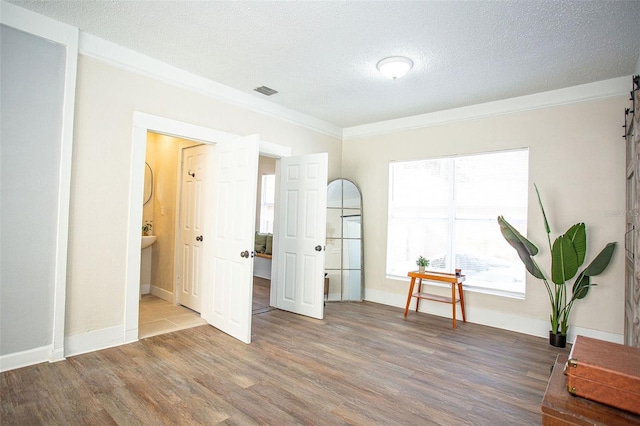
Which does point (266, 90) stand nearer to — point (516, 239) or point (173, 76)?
point (173, 76)

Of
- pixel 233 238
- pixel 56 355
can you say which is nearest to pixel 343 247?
pixel 233 238

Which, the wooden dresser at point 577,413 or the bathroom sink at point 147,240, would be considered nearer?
the wooden dresser at point 577,413

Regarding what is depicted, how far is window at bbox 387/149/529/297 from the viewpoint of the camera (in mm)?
4023

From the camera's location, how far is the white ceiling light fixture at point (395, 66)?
3046 millimetres

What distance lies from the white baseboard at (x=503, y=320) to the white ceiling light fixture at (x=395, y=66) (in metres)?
2.96

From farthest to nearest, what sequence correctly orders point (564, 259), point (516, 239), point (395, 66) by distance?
point (516, 239) → point (564, 259) → point (395, 66)

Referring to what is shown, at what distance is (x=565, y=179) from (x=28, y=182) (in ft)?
16.5

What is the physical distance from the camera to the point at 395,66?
309 centimetres

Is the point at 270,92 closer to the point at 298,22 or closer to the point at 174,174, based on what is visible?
the point at 298,22

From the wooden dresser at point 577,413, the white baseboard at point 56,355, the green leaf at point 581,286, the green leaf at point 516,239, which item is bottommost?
the white baseboard at point 56,355

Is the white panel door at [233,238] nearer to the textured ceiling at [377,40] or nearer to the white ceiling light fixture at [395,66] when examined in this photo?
the textured ceiling at [377,40]

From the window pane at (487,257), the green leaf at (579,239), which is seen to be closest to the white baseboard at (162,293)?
the window pane at (487,257)

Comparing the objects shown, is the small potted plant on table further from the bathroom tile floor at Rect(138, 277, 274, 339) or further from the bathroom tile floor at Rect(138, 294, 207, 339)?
the bathroom tile floor at Rect(138, 294, 207, 339)

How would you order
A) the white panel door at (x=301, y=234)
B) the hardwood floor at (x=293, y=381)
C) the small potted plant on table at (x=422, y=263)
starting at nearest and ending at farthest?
1. the hardwood floor at (x=293, y=381)
2. the white panel door at (x=301, y=234)
3. the small potted plant on table at (x=422, y=263)
